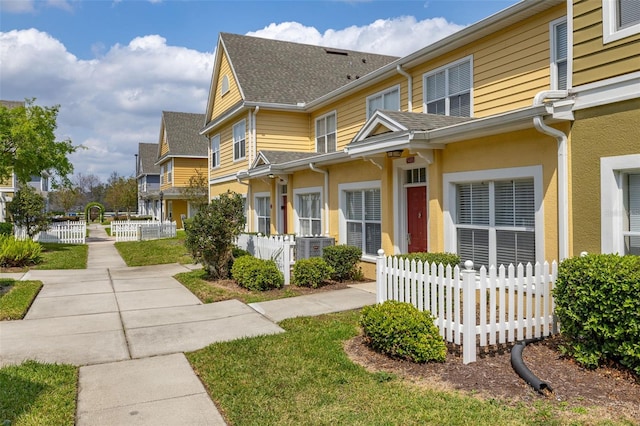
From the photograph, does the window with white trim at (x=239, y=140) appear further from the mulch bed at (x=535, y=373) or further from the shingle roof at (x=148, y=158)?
the shingle roof at (x=148, y=158)

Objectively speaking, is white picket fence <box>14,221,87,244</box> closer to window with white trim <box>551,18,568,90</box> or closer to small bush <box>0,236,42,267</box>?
small bush <box>0,236,42,267</box>

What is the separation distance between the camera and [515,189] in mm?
7879

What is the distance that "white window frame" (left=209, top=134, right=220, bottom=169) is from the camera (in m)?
23.8

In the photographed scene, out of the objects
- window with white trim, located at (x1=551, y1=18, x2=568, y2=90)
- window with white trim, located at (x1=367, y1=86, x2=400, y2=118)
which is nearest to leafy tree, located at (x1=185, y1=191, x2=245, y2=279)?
window with white trim, located at (x1=367, y1=86, x2=400, y2=118)

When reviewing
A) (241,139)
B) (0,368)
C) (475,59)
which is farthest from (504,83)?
(241,139)

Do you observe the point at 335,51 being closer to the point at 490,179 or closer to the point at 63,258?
the point at 63,258

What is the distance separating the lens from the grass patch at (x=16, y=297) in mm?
8328

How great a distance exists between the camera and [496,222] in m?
8.25

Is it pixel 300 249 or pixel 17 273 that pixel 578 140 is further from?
pixel 17 273

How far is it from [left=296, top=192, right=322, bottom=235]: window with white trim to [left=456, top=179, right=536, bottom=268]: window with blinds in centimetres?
621

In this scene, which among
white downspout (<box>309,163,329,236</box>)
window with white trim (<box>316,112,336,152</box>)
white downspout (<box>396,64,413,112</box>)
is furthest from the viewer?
window with white trim (<box>316,112,336,152</box>)

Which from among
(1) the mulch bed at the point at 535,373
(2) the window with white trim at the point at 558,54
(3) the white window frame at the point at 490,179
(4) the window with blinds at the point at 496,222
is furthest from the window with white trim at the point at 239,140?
(1) the mulch bed at the point at 535,373

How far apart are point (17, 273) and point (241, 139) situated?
9.78 m

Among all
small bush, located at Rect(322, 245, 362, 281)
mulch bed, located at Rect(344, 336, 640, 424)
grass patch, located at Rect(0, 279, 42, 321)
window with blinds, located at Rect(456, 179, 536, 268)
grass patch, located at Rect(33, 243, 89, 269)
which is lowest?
mulch bed, located at Rect(344, 336, 640, 424)
